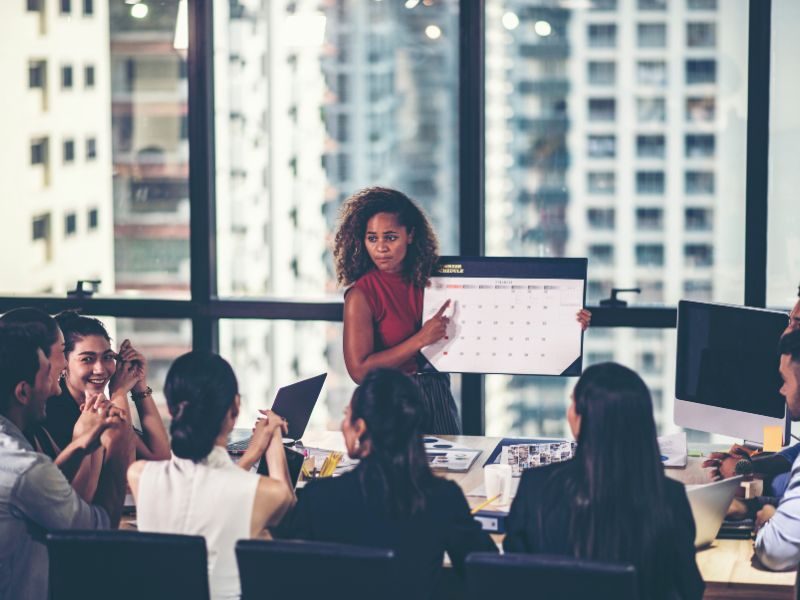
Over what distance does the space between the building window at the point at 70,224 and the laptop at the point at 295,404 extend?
6.40 feet

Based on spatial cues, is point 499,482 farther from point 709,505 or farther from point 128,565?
point 128,565

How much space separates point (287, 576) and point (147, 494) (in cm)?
44

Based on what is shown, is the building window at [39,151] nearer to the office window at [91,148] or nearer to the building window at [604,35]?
the office window at [91,148]

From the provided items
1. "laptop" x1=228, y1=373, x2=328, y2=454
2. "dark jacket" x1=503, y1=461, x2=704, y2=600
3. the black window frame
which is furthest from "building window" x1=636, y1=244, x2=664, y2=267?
"dark jacket" x1=503, y1=461, x2=704, y2=600

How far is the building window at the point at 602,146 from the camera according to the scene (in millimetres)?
5062

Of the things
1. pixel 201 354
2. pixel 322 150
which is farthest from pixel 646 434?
pixel 322 150

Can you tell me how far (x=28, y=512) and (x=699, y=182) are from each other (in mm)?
3238

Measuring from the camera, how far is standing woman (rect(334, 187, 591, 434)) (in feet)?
13.9

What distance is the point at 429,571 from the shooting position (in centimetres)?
259

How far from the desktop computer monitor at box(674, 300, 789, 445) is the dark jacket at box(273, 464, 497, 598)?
4.53ft

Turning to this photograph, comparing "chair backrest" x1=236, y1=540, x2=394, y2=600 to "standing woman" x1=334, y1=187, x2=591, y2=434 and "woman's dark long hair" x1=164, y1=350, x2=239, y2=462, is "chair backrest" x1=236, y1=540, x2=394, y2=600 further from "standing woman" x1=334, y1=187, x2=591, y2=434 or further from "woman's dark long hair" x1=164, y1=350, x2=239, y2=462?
"standing woman" x1=334, y1=187, x2=591, y2=434

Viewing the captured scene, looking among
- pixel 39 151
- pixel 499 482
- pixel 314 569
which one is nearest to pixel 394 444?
pixel 314 569

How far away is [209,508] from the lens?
264cm

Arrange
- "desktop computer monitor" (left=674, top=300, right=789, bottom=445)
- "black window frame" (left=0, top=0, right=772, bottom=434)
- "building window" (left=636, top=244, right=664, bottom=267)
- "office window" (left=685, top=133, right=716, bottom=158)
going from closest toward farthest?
"desktop computer monitor" (left=674, top=300, right=789, bottom=445) → "black window frame" (left=0, top=0, right=772, bottom=434) → "office window" (left=685, top=133, right=716, bottom=158) → "building window" (left=636, top=244, right=664, bottom=267)
